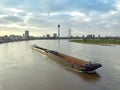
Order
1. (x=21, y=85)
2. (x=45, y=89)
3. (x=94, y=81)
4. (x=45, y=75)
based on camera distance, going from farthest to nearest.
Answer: (x=45, y=75)
(x=94, y=81)
(x=21, y=85)
(x=45, y=89)

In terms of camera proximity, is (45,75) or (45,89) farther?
(45,75)

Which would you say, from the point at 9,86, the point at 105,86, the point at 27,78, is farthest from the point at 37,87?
the point at 105,86

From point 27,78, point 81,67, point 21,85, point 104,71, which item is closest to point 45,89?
point 21,85

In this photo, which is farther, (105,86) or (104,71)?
(104,71)

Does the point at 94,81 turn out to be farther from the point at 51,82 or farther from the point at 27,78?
the point at 27,78

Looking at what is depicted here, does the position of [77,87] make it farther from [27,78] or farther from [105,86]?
[27,78]

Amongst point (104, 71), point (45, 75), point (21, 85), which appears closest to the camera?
point (21, 85)

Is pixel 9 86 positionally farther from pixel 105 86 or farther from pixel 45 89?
pixel 105 86

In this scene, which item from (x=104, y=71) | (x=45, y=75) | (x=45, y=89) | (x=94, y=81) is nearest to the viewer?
(x=45, y=89)

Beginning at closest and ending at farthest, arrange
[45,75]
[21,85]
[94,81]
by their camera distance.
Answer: [21,85] → [94,81] → [45,75]
